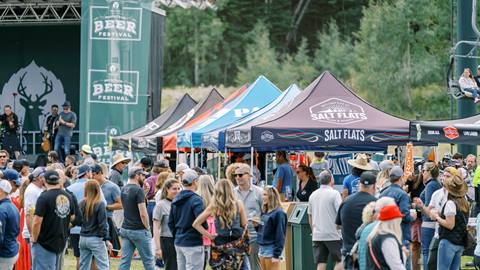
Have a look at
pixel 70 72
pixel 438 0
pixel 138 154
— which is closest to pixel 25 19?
pixel 70 72

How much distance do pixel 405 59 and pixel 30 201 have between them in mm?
43881

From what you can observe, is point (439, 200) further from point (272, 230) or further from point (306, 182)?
point (306, 182)

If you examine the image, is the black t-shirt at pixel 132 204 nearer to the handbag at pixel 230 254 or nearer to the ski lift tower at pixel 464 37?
the handbag at pixel 230 254

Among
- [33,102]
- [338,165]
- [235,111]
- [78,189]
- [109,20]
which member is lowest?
[78,189]

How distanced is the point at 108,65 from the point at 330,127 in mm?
11105

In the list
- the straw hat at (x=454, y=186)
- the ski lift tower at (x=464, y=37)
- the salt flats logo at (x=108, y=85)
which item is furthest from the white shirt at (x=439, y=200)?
the salt flats logo at (x=108, y=85)

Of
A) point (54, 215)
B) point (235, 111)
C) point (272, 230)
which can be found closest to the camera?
point (54, 215)

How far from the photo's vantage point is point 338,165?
20.9 metres

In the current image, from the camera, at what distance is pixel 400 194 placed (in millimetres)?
12609

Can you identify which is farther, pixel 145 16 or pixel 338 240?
pixel 145 16

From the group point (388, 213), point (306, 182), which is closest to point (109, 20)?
point (306, 182)

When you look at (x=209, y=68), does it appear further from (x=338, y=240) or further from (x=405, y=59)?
(x=338, y=240)

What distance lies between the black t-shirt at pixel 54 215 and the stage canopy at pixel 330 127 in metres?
4.97

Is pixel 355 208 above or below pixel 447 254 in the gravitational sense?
above
